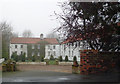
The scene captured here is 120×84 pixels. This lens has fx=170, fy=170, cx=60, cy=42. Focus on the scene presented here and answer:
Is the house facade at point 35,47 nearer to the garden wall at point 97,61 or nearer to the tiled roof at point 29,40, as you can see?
the tiled roof at point 29,40

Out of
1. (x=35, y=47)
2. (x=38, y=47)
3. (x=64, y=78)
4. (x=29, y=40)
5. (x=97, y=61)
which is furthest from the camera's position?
(x=29, y=40)

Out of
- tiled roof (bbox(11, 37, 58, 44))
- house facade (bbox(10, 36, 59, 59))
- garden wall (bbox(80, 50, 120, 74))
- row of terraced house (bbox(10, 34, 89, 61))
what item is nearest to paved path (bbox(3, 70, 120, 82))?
garden wall (bbox(80, 50, 120, 74))

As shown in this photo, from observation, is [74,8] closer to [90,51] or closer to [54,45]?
[90,51]

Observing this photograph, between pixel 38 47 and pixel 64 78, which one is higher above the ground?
pixel 38 47

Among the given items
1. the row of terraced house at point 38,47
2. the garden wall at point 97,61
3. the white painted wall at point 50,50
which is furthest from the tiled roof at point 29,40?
the garden wall at point 97,61

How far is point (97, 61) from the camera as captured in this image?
29.7 ft

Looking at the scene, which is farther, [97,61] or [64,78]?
[97,61]

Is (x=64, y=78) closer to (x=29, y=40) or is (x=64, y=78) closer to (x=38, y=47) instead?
(x=38, y=47)

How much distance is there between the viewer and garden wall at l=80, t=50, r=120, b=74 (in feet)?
29.1

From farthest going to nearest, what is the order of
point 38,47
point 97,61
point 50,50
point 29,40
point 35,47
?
1. point 29,40
2. point 50,50
3. point 35,47
4. point 38,47
5. point 97,61

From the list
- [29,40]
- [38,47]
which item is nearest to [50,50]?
[38,47]

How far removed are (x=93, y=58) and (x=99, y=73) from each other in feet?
2.76

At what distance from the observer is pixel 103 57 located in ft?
29.0

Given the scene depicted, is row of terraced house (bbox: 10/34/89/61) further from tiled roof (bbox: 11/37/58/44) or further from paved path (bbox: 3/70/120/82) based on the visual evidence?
paved path (bbox: 3/70/120/82)
